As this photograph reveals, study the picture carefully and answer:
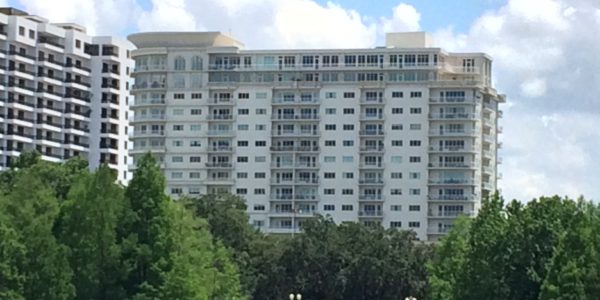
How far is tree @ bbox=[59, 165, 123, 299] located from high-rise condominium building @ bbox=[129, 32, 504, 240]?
7846 cm

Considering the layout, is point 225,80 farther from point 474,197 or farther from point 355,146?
point 474,197

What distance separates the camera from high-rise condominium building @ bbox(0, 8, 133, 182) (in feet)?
445

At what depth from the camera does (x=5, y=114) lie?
135250mm

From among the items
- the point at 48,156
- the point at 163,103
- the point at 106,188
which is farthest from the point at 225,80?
the point at 106,188

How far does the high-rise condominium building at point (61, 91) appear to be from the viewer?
136 m

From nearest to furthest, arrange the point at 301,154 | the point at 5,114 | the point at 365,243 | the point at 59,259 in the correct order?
the point at 59,259
the point at 365,243
the point at 5,114
the point at 301,154

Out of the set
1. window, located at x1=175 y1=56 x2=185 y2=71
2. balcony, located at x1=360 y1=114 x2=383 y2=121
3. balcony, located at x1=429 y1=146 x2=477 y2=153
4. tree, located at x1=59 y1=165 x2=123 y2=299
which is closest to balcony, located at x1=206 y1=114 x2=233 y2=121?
window, located at x1=175 y1=56 x2=185 y2=71

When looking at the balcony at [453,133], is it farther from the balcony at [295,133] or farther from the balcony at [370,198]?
the balcony at [295,133]

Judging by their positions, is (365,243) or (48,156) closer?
(365,243)

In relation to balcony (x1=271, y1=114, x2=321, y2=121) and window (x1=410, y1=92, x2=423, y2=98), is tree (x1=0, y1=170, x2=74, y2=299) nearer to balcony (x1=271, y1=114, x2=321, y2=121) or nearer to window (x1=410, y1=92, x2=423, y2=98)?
balcony (x1=271, y1=114, x2=321, y2=121)

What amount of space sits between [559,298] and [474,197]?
80.1 m

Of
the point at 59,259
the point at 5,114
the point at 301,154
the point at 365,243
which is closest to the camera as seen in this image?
the point at 59,259

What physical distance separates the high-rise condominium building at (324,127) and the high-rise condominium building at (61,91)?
97.7 inches

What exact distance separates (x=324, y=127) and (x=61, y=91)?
2489cm
